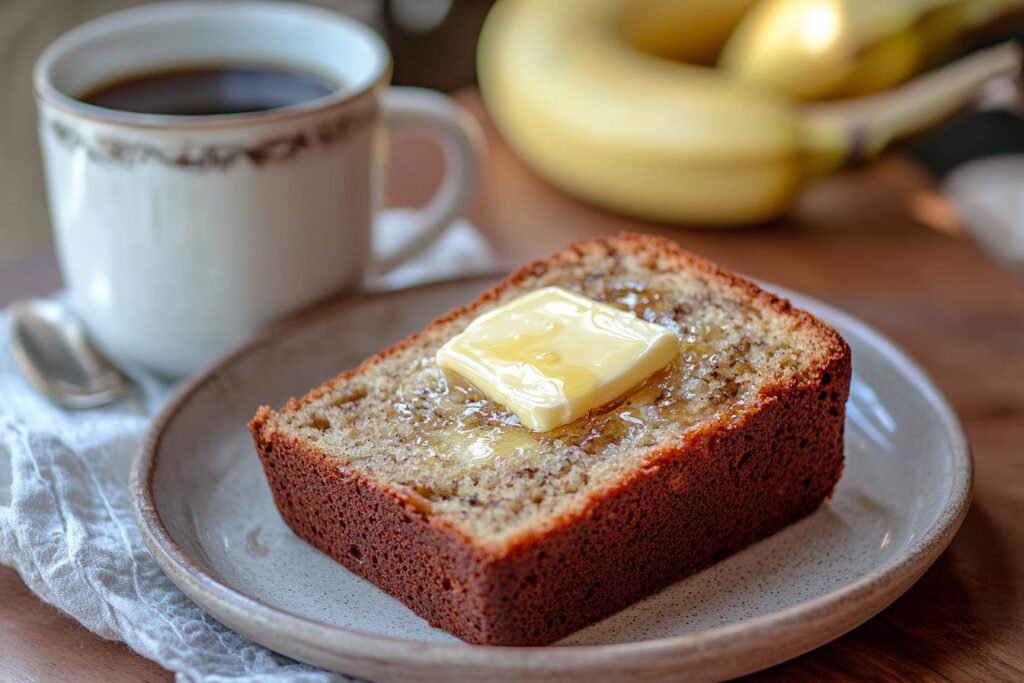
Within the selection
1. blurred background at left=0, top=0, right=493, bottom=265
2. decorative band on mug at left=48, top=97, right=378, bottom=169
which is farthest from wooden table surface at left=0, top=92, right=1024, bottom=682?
blurred background at left=0, top=0, right=493, bottom=265

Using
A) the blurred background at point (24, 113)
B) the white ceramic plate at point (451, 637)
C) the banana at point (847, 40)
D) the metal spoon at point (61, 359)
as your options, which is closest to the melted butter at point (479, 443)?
the white ceramic plate at point (451, 637)

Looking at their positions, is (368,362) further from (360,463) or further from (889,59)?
(889,59)

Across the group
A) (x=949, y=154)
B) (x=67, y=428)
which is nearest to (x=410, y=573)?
(x=67, y=428)

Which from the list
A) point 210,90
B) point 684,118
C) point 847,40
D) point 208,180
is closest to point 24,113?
point 210,90

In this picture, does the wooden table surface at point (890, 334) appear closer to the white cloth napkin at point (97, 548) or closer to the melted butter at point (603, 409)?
the white cloth napkin at point (97, 548)

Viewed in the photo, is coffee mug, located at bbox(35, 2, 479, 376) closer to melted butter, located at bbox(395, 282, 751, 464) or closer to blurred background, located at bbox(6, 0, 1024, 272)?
melted butter, located at bbox(395, 282, 751, 464)

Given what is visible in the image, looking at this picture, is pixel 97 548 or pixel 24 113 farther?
pixel 24 113

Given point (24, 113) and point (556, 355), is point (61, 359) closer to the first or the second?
point (556, 355)
